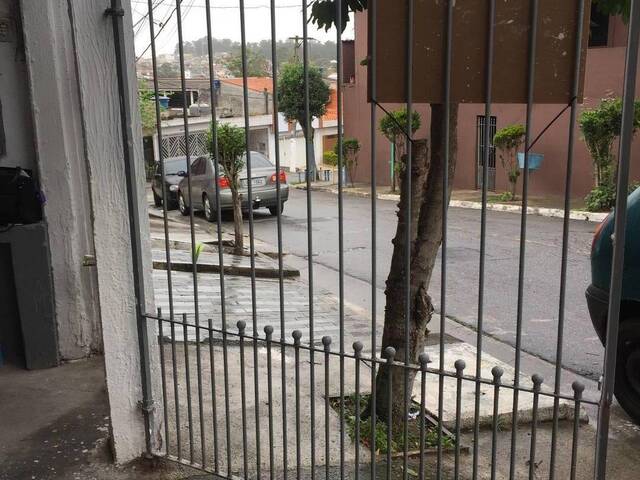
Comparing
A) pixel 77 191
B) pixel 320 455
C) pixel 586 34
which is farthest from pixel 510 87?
pixel 77 191

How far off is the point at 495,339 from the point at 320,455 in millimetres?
3076

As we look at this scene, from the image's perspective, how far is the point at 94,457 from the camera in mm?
3291

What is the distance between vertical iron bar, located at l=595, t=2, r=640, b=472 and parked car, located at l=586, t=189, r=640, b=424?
1.64 meters

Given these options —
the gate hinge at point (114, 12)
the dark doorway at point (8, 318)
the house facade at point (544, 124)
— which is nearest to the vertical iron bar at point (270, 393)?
the gate hinge at point (114, 12)

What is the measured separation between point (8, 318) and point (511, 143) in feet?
44.2

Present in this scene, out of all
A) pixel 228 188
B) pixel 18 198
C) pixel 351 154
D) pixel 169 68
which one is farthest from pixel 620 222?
pixel 351 154

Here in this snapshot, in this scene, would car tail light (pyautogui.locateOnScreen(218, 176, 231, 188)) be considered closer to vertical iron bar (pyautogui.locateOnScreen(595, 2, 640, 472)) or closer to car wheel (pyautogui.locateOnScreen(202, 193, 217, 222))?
car wheel (pyautogui.locateOnScreen(202, 193, 217, 222))

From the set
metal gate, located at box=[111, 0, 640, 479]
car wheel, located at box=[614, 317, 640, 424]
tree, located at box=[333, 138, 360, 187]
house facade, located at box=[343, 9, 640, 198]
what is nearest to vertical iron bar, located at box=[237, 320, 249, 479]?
metal gate, located at box=[111, 0, 640, 479]

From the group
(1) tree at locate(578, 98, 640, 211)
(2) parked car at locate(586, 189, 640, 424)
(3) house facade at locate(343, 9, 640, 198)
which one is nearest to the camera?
(2) parked car at locate(586, 189, 640, 424)

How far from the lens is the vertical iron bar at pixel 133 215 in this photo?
292 centimetres

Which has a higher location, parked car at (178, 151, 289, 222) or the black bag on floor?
the black bag on floor

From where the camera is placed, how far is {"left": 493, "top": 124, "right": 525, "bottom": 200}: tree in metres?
15.5

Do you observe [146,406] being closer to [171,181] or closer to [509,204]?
[509,204]

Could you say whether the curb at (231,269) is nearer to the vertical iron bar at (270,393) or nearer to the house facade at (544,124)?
the house facade at (544,124)
